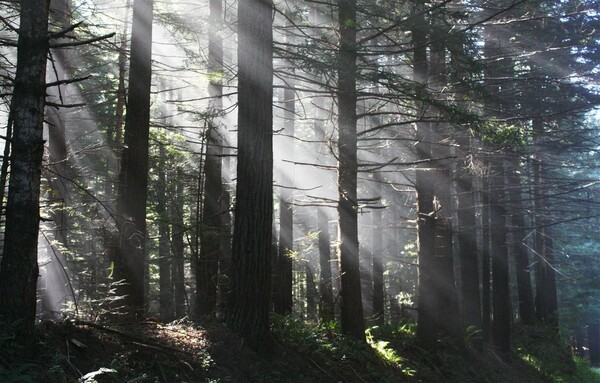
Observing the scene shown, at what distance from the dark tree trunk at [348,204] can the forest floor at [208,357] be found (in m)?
0.58

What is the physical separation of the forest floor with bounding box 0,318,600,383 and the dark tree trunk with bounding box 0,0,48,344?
36cm

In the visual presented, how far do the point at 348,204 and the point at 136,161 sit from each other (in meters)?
4.34

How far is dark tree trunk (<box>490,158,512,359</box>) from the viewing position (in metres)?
18.1

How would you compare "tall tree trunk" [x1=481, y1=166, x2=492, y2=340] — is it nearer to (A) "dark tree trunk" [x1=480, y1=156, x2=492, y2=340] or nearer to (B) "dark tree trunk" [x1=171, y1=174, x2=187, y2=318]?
(A) "dark tree trunk" [x1=480, y1=156, x2=492, y2=340]

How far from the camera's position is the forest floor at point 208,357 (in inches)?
207

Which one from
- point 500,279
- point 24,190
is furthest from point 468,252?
point 24,190

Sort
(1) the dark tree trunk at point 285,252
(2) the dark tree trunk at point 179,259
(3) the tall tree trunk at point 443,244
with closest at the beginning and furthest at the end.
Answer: (3) the tall tree trunk at point 443,244
(1) the dark tree trunk at point 285,252
(2) the dark tree trunk at point 179,259

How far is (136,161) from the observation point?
29.9 feet

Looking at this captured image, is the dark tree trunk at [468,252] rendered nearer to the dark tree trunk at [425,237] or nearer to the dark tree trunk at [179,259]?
the dark tree trunk at [425,237]

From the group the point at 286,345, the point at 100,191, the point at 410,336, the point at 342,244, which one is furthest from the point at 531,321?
the point at 100,191

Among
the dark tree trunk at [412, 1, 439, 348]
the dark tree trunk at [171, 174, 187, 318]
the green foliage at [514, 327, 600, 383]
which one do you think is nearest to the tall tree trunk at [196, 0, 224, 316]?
the dark tree trunk at [171, 174, 187, 318]

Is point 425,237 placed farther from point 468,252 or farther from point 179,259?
point 179,259

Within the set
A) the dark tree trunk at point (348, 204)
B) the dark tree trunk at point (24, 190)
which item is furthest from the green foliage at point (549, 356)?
the dark tree trunk at point (24, 190)

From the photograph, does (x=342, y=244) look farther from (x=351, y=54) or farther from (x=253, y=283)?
(x=351, y=54)
